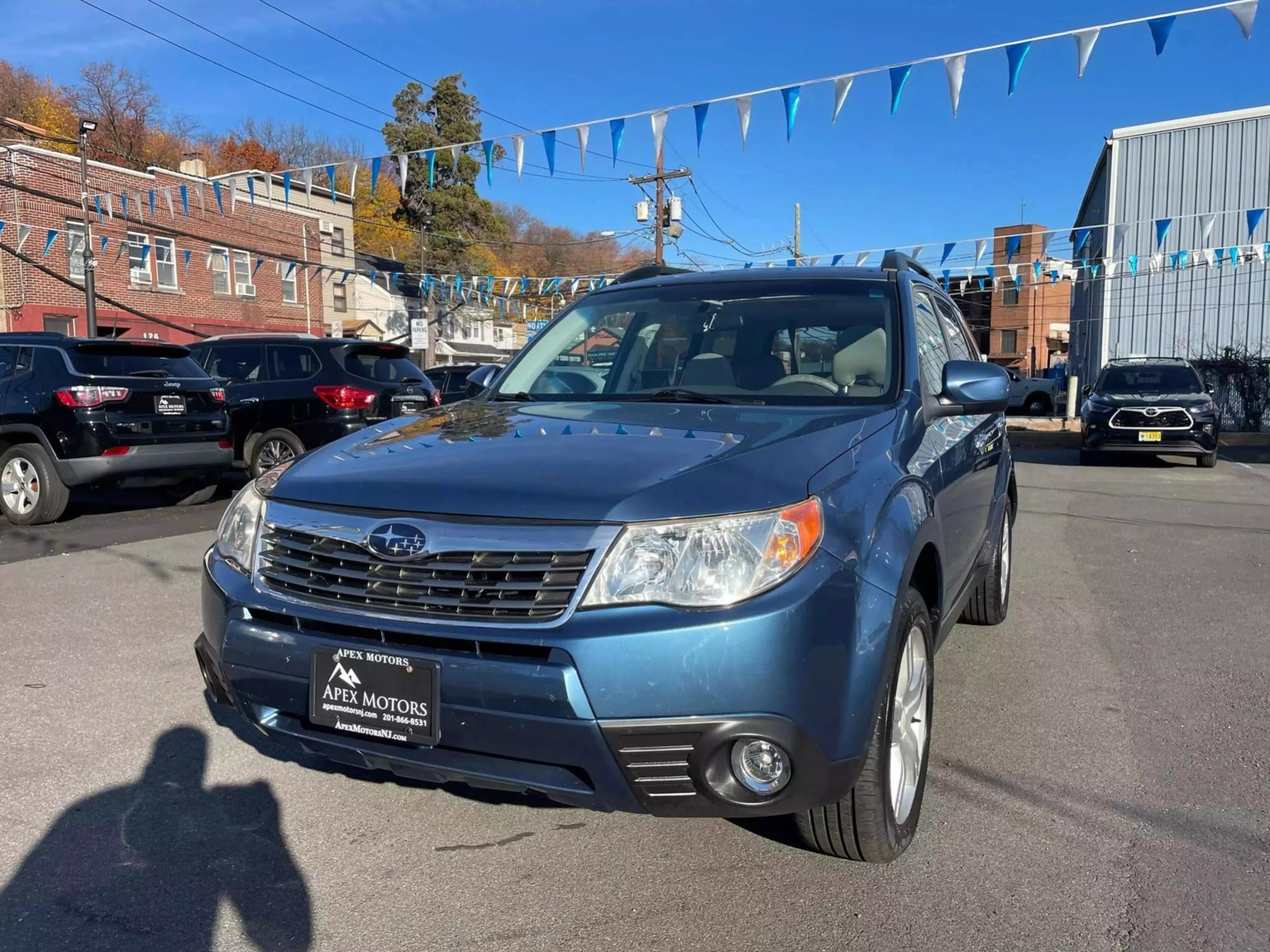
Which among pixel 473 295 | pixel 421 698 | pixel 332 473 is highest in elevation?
pixel 473 295

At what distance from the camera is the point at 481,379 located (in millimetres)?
4273

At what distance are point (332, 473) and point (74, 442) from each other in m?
6.62

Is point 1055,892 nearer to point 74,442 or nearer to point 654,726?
point 654,726

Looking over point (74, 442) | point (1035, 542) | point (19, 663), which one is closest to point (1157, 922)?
point (19, 663)

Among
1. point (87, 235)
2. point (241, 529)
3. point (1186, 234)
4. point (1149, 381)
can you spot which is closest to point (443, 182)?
point (87, 235)

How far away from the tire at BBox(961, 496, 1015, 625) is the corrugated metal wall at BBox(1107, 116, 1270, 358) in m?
23.3

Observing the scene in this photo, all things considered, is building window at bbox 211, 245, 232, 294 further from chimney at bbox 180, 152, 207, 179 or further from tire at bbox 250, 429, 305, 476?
tire at bbox 250, 429, 305, 476

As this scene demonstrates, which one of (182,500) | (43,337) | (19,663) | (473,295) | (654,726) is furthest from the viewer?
(473,295)

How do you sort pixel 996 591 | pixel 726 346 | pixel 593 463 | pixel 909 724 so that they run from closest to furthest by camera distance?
pixel 593 463, pixel 909 724, pixel 726 346, pixel 996 591

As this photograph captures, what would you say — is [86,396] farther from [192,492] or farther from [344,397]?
[344,397]

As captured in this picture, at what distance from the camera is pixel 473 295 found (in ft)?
113

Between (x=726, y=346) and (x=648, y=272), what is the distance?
1226 millimetres

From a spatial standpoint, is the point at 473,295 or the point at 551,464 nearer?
the point at 551,464

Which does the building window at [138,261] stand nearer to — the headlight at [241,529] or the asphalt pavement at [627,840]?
the asphalt pavement at [627,840]
